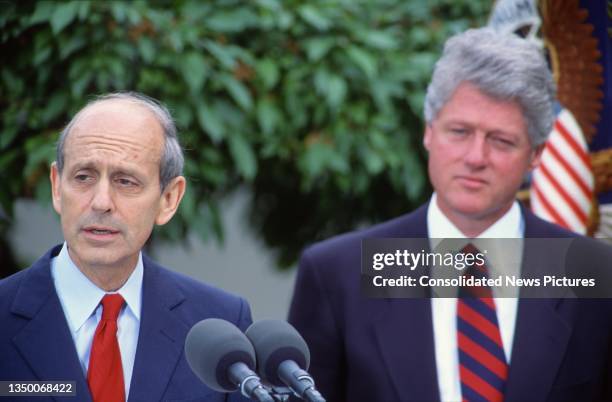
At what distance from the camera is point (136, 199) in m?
2.57

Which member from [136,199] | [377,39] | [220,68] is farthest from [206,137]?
[136,199]

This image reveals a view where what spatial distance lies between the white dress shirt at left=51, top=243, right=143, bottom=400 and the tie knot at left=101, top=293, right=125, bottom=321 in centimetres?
1

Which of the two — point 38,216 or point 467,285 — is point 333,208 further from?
point 467,285

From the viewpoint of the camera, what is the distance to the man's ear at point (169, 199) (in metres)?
2.70

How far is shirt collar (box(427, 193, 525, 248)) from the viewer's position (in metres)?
3.23


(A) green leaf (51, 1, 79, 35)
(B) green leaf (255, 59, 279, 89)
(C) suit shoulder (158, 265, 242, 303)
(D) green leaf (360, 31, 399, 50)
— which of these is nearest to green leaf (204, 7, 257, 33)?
(B) green leaf (255, 59, 279, 89)

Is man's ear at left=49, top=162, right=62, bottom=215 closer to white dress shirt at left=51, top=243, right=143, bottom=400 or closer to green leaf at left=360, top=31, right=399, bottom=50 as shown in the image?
white dress shirt at left=51, top=243, right=143, bottom=400

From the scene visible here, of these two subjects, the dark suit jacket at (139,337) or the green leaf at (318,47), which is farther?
the green leaf at (318,47)

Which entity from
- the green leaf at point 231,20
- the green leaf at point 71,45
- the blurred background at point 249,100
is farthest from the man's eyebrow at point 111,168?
the green leaf at point 231,20

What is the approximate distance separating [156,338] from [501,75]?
140cm

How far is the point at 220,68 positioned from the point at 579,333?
2.27 metres

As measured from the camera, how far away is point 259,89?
4.86 m

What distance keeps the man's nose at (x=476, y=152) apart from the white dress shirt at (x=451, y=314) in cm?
23

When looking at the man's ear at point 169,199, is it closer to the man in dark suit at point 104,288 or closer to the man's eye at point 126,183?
the man in dark suit at point 104,288
